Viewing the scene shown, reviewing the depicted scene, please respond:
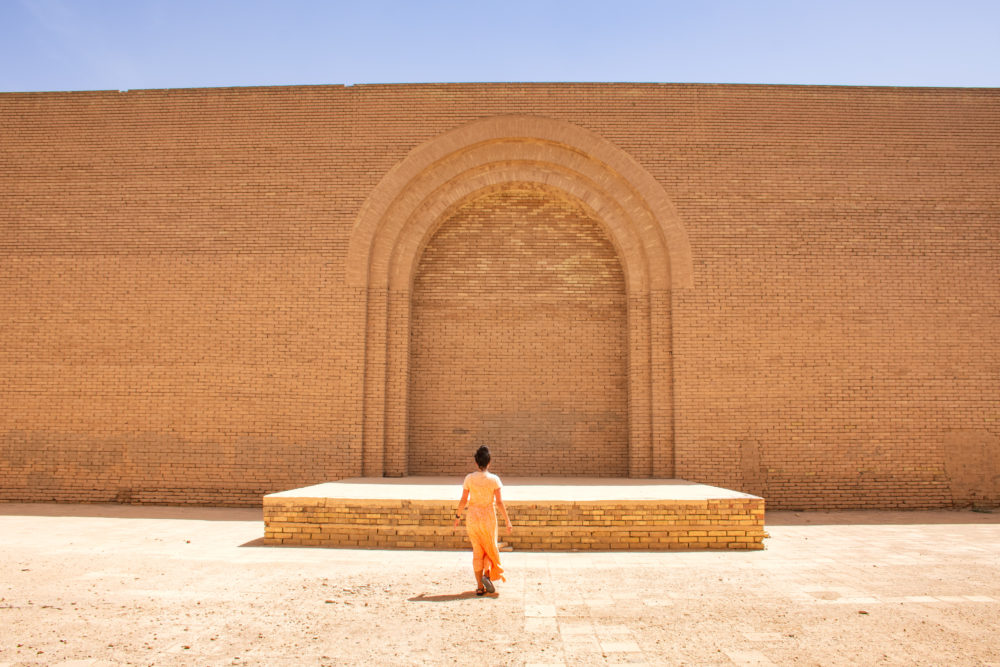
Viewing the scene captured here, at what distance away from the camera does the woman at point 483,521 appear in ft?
17.0

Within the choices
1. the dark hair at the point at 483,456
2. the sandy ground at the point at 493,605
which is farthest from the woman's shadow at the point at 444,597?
the dark hair at the point at 483,456

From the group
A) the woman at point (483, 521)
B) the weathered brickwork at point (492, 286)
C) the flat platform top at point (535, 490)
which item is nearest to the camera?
the woman at point (483, 521)

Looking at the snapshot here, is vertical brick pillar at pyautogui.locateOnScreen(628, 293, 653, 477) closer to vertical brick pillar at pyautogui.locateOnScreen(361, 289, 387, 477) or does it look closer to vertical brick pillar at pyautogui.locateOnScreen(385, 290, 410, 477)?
vertical brick pillar at pyautogui.locateOnScreen(385, 290, 410, 477)

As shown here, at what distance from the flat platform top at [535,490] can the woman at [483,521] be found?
192cm

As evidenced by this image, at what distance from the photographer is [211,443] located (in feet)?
33.0

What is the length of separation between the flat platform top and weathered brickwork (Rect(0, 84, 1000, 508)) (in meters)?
0.80

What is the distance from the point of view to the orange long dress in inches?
204

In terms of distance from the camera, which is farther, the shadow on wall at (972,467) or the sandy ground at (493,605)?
the shadow on wall at (972,467)

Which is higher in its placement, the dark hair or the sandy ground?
the dark hair

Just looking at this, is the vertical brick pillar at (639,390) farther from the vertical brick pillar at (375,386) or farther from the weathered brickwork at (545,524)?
the vertical brick pillar at (375,386)

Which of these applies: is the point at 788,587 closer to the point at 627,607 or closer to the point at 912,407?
the point at 627,607

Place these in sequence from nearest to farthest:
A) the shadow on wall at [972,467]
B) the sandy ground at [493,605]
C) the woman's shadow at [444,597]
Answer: the sandy ground at [493,605] < the woman's shadow at [444,597] < the shadow on wall at [972,467]

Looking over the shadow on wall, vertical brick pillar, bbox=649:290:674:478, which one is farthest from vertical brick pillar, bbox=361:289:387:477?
the shadow on wall

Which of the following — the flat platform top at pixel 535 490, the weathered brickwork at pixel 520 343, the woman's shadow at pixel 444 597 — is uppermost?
the weathered brickwork at pixel 520 343
